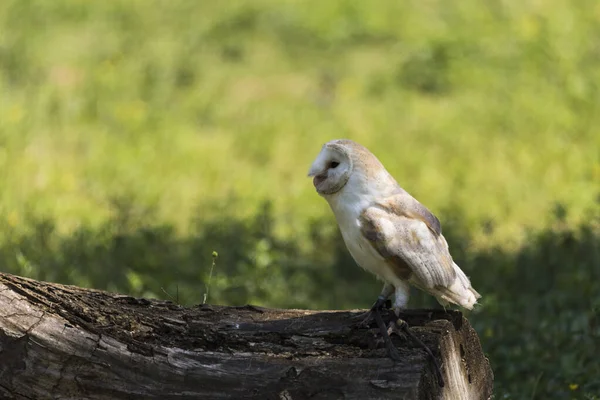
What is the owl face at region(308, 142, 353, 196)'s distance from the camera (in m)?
3.44

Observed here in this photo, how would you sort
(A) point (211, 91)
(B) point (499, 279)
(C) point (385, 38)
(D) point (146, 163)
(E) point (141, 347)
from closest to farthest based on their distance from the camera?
(E) point (141, 347) < (B) point (499, 279) < (D) point (146, 163) < (A) point (211, 91) < (C) point (385, 38)

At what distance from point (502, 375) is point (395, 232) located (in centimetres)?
174

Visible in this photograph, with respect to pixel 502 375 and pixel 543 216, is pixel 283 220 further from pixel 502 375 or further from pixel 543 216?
pixel 502 375

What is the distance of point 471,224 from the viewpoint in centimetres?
734

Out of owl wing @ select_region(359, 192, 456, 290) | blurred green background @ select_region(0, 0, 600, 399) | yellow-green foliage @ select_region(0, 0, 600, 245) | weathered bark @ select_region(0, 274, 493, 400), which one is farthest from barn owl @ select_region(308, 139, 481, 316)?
yellow-green foliage @ select_region(0, 0, 600, 245)

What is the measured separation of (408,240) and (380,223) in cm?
13

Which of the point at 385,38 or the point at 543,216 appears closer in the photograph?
the point at 543,216

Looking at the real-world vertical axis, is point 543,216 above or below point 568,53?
below

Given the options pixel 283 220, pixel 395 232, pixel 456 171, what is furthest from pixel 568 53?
pixel 395 232

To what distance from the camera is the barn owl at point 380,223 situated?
3.44 metres

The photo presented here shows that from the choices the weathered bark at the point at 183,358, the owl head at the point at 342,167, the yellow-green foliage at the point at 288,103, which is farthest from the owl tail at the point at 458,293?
the yellow-green foliage at the point at 288,103

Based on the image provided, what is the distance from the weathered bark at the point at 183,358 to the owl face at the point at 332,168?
51cm

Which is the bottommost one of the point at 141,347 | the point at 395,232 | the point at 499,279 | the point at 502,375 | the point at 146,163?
the point at 141,347

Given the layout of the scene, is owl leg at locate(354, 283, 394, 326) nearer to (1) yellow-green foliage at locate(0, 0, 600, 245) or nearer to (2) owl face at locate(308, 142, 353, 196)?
(2) owl face at locate(308, 142, 353, 196)
